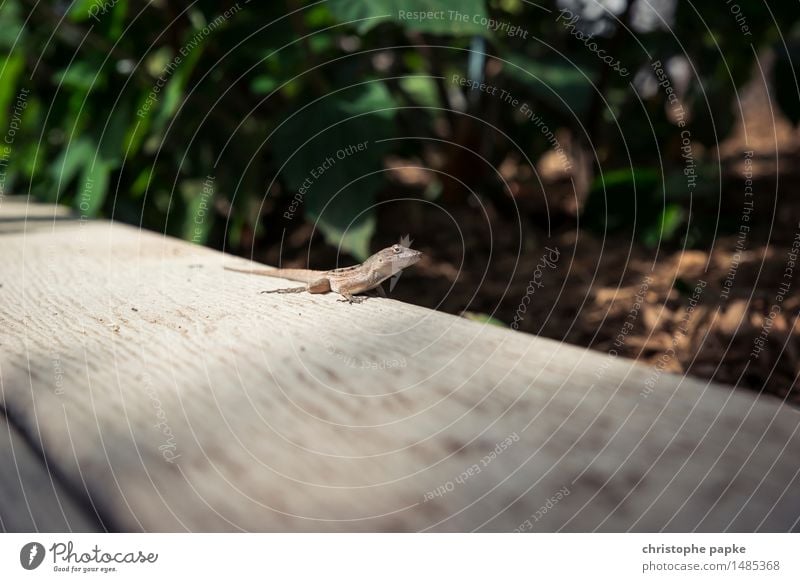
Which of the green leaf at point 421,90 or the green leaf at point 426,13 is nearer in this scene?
the green leaf at point 426,13

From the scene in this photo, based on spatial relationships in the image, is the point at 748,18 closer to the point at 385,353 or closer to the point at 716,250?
the point at 716,250

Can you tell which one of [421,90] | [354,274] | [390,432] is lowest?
[390,432]

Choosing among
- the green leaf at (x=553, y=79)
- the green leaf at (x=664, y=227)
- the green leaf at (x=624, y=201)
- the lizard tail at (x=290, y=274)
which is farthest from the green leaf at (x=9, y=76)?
the green leaf at (x=664, y=227)

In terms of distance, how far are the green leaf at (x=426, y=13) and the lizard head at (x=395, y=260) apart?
825mm

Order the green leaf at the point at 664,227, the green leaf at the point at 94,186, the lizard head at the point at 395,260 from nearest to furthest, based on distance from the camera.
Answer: the lizard head at the point at 395,260 → the green leaf at the point at 94,186 → the green leaf at the point at 664,227

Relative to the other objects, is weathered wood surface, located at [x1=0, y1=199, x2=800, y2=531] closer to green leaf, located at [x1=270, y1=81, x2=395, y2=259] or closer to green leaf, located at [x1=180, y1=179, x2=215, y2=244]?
green leaf, located at [x1=270, y1=81, x2=395, y2=259]

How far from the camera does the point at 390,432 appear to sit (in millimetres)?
622

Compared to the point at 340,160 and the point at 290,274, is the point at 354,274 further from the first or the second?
the point at 340,160

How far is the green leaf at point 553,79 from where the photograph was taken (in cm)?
283

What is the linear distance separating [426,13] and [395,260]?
3.17 feet

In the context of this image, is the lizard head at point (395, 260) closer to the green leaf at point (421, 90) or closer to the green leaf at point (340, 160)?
the green leaf at point (340, 160)

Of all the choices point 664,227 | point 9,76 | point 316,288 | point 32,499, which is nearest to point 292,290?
point 316,288

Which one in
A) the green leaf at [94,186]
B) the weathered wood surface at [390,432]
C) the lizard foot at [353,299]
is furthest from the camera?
the green leaf at [94,186]

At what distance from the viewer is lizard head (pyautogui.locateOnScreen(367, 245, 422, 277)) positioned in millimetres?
1564
